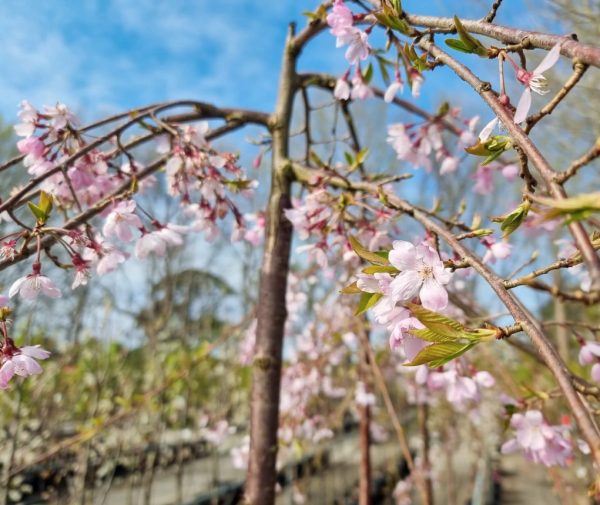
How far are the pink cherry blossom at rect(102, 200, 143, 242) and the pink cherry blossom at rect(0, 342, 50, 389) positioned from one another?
0.92ft

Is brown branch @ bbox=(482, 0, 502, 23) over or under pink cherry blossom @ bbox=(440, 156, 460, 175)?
under

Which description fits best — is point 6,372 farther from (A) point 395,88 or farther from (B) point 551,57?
(A) point 395,88

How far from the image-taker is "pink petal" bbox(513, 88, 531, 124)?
49 cm

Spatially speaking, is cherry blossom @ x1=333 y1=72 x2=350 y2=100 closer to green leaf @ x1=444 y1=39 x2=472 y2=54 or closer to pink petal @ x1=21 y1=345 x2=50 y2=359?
green leaf @ x1=444 y1=39 x2=472 y2=54

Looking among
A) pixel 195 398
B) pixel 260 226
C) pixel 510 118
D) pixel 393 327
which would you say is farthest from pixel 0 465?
pixel 510 118

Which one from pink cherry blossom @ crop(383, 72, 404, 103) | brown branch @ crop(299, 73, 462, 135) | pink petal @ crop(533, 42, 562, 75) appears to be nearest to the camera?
pink petal @ crop(533, 42, 562, 75)

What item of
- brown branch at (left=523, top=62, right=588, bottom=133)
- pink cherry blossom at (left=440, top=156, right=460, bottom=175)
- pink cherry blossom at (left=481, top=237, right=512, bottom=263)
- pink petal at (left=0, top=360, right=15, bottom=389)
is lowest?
pink petal at (left=0, top=360, right=15, bottom=389)

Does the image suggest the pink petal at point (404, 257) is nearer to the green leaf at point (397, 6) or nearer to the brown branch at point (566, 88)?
the brown branch at point (566, 88)

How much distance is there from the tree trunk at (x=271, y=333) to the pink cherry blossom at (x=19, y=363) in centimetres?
50

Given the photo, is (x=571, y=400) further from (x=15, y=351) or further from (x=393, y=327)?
(x=15, y=351)

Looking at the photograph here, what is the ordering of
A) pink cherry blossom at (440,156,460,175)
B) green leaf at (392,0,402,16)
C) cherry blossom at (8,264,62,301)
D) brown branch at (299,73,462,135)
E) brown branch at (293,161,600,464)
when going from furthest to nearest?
pink cherry blossom at (440,156,460,175)
brown branch at (299,73,462,135)
cherry blossom at (8,264,62,301)
green leaf at (392,0,402,16)
brown branch at (293,161,600,464)

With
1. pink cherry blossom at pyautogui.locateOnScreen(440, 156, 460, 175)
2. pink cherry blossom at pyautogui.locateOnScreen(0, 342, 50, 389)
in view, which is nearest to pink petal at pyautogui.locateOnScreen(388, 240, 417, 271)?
pink cherry blossom at pyautogui.locateOnScreen(0, 342, 50, 389)

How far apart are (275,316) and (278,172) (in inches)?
14.1

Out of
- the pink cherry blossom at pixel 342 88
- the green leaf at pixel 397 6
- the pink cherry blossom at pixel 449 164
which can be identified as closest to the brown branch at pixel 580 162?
the green leaf at pixel 397 6
